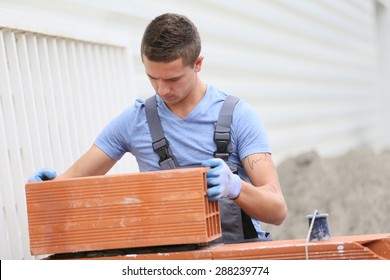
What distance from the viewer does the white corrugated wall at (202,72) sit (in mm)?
3711

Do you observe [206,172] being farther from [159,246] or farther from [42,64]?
[42,64]

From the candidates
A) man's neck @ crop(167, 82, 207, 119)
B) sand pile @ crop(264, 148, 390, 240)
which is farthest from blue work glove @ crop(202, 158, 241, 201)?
sand pile @ crop(264, 148, 390, 240)

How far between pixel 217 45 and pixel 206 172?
434 centimetres

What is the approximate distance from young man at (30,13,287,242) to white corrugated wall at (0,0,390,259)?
1.59 feet

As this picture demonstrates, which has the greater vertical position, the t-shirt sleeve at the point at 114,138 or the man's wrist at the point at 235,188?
the t-shirt sleeve at the point at 114,138

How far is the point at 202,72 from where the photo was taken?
21.4 ft

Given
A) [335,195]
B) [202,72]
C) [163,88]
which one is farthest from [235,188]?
[335,195]

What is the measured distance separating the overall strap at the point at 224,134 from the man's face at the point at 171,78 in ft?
0.53

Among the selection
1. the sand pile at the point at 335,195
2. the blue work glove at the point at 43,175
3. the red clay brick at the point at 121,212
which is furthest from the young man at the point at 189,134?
the sand pile at the point at 335,195

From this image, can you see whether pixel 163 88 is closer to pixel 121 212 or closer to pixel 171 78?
pixel 171 78

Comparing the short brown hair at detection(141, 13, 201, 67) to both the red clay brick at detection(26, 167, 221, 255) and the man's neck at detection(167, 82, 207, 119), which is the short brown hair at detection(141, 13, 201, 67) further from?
the red clay brick at detection(26, 167, 221, 255)

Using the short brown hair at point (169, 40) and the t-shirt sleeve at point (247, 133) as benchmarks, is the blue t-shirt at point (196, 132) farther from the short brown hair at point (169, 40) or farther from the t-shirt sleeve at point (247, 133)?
the short brown hair at point (169, 40)

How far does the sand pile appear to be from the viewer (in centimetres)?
747
